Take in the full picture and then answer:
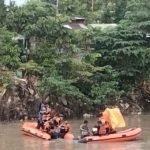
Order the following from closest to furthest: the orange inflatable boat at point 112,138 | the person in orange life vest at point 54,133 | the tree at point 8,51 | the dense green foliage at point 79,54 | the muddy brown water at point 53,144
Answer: the muddy brown water at point 53,144, the orange inflatable boat at point 112,138, the person in orange life vest at point 54,133, the tree at point 8,51, the dense green foliage at point 79,54

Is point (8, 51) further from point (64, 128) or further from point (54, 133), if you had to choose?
point (64, 128)

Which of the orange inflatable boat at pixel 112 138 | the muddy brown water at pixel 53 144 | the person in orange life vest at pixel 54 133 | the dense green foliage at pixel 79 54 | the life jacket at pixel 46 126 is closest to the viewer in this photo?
the muddy brown water at pixel 53 144

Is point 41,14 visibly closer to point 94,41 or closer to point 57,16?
point 57,16

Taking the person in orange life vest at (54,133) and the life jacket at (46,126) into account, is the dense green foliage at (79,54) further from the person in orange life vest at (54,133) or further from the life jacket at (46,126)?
the person in orange life vest at (54,133)

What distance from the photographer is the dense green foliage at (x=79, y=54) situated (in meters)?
26.3

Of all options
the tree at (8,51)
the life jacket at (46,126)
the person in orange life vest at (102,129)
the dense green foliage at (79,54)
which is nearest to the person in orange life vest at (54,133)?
the life jacket at (46,126)

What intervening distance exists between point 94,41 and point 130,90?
3.96 metres

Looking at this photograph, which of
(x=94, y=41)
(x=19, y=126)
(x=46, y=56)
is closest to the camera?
(x=19, y=126)

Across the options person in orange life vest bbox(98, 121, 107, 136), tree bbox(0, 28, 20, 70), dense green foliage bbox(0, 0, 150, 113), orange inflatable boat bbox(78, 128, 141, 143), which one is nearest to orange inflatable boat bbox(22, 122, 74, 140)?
orange inflatable boat bbox(78, 128, 141, 143)

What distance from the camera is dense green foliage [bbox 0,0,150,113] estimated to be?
26.3 meters

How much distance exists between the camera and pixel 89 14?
46719 mm

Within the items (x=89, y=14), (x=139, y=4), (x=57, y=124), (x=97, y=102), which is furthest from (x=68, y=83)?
(x=89, y=14)

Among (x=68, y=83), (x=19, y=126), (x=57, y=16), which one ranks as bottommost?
(x=19, y=126)

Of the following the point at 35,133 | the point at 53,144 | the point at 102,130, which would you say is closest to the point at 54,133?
the point at 35,133
